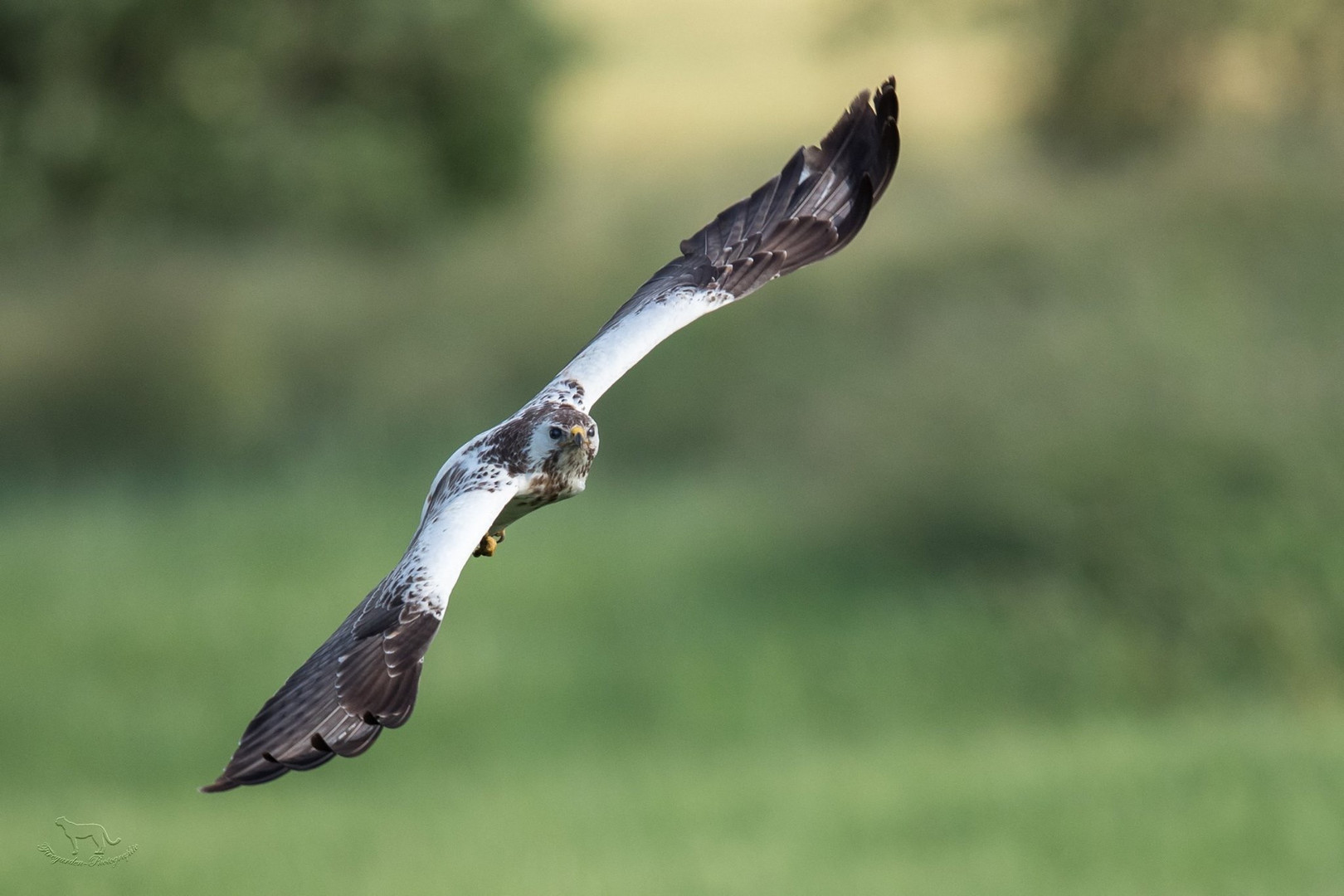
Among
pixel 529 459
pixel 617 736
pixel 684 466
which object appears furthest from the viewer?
pixel 684 466

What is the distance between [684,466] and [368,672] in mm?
22270

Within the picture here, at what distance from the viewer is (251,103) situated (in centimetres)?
2844

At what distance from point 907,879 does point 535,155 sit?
20300 millimetres

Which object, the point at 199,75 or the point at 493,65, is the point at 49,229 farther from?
the point at 493,65

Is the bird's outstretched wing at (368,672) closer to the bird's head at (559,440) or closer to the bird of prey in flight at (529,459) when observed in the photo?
the bird of prey in flight at (529,459)

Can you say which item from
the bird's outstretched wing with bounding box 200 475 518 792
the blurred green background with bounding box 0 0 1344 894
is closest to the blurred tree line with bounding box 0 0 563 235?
the blurred green background with bounding box 0 0 1344 894

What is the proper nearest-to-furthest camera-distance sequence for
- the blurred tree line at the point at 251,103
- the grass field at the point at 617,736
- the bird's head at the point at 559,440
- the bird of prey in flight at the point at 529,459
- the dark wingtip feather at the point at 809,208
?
the bird of prey in flight at the point at 529,459 < the bird's head at the point at 559,440 < the dark wingtip feather at the point at 809,208 < the grass field at the point at 617,736 < the blurred tree line at the point at 251,103

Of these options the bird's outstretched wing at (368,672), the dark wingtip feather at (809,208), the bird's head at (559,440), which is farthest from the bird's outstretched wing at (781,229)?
the bird's outstretched wing at (368,672)

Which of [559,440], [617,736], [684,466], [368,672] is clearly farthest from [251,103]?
[368,672]

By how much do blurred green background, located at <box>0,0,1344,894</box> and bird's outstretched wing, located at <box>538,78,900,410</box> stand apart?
27.1 feet

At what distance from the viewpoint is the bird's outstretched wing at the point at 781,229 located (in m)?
7.57

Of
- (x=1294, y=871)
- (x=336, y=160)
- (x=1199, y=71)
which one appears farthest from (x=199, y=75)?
(x=1294, y=871)

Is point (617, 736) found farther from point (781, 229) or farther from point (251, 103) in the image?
point (781, 229)

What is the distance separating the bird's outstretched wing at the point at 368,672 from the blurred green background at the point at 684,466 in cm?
935
